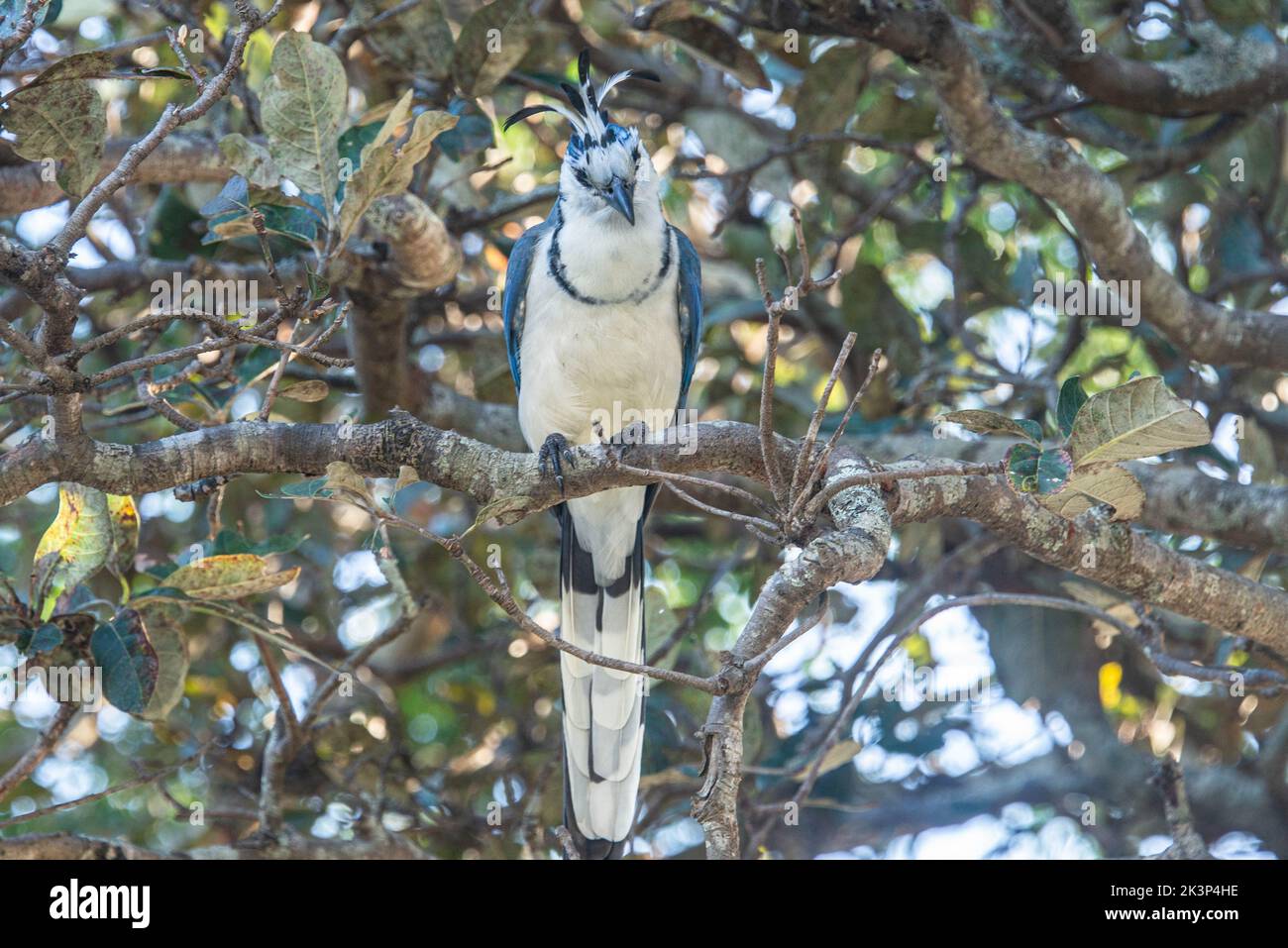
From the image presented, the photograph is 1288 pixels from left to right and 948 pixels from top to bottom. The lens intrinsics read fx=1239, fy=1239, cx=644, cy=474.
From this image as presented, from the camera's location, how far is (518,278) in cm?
363

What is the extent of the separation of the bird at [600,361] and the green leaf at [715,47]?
11.6 inches

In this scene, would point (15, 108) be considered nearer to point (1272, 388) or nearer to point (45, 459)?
point (45, 459)

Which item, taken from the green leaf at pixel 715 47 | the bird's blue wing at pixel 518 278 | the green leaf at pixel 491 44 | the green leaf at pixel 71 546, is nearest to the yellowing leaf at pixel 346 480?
the green leaf at pixel 71 546

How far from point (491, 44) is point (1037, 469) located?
2102 mm

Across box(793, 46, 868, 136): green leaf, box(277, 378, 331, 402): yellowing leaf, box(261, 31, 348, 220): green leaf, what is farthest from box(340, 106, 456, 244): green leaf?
box(793, 46, 868, 136): green leaf

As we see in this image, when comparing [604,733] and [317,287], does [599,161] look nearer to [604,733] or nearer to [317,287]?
[317,287]

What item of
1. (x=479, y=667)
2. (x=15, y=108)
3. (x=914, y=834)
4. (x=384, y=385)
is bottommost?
(x=914, y=834)

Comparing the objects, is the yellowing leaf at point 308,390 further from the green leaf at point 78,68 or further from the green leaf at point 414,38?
the green leaf at point 414,38

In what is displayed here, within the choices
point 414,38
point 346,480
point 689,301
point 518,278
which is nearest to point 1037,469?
point 346,480

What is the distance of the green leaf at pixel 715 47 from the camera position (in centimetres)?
365

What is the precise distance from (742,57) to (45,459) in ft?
7.74

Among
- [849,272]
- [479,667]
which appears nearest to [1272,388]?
[849,272]
